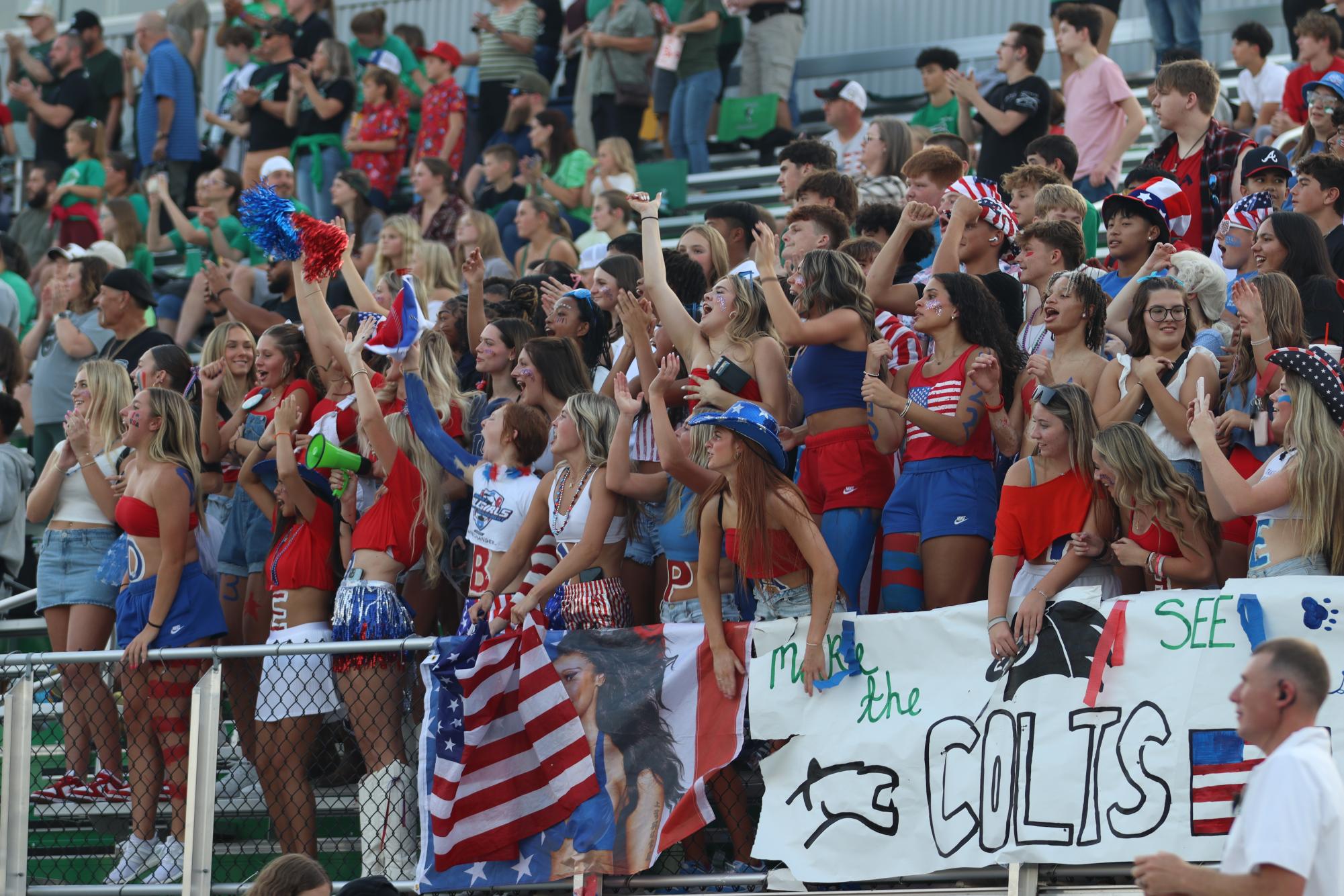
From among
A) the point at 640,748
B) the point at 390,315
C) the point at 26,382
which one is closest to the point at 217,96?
the point at 26,382

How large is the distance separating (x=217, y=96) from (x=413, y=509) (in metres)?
10.9

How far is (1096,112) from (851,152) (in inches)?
55.9

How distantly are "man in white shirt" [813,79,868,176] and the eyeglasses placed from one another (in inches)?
173

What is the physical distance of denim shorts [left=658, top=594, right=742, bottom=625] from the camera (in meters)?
6.80

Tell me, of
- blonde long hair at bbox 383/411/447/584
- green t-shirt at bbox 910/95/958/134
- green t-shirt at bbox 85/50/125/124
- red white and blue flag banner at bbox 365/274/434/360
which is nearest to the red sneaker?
blonde long hair at bbox 383/411/447/584

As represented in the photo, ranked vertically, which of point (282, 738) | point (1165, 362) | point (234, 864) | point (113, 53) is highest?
point (113, 53)

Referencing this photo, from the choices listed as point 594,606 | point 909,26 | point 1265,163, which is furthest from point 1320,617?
point 909,26

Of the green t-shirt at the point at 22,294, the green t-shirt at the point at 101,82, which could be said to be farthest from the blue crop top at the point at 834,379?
the green t-shirt at the point at 101,82

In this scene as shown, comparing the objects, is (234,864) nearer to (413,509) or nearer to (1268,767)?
(413,509)

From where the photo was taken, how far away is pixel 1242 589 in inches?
223

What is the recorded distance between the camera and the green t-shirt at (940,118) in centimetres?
1155

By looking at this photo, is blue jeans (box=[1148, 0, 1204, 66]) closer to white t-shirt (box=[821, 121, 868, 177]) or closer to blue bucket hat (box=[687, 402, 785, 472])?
white t-shirt (box=[821, 121, 868, 177])

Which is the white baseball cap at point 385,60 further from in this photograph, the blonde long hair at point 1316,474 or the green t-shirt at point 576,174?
the blonde long hair at point 1316,474

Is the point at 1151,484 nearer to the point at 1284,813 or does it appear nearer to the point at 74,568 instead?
the point at 1284,813
